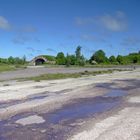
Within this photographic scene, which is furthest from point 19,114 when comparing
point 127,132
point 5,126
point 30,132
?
point 127,132

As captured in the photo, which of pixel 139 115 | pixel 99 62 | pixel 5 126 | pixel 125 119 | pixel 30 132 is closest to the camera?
pixel 30 132

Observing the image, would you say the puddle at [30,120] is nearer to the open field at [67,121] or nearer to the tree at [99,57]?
the open field at [67,121]

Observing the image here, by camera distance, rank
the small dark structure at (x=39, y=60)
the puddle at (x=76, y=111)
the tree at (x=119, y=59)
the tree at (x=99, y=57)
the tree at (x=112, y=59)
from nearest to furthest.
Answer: the puddle at (x=76, y=111) → the tree at (x=99, y=57) → the tree at (x=119, y=59) → the tree at (x=112, y=59) → the small dark structure at (x=39, y=60)

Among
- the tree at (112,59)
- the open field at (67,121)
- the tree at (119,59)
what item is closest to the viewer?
the open field at (67,121)

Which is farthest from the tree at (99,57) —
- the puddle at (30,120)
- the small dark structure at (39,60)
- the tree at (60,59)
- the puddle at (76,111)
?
the puddle at (30,120)

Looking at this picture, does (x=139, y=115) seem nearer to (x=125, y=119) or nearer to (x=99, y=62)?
(x=125, y=119)

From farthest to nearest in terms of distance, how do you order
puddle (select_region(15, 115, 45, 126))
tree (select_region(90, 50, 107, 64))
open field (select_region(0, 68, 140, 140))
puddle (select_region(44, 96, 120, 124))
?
tree (select_region(90, 50, 107, 64)), puddle (select_region(44, 96, 120, 124)), puddle (select_region(15, 115, 45, 126)), open field (select_region(0, 68, 140, 140))

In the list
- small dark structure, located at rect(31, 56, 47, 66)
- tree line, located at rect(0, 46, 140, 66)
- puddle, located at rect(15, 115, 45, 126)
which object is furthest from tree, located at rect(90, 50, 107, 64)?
puddle, located at rect(15, 115, 45, 126)

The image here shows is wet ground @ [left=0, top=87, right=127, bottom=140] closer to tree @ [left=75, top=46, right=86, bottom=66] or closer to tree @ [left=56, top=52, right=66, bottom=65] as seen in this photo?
tree @ [left=75, top=46, right=86, bottom=66]

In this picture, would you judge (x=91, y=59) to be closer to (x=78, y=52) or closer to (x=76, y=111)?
(x=78, y=52)

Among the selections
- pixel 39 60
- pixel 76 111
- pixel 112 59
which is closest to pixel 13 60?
pixel 39 60

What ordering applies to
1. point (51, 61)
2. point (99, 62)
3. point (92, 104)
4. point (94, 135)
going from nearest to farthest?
point (94, 135) → point (92, 104) → point (99, 62) → point (51, 61)

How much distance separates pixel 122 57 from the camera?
122 m

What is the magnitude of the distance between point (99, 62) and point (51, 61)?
22039 millimetres
